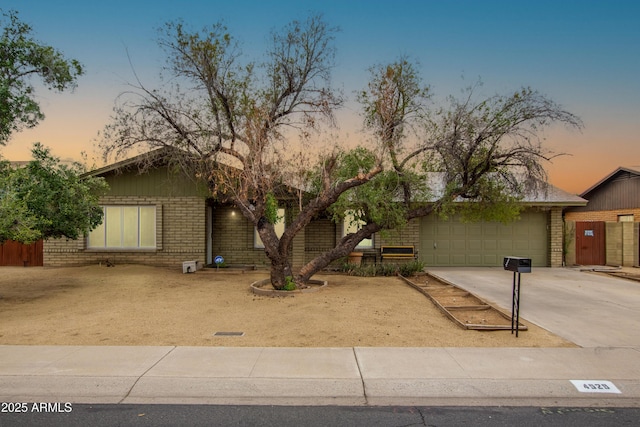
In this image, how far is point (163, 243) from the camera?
52.2ft

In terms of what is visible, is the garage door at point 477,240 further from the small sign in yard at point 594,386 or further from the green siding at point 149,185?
the small sign in yard at point 594,386

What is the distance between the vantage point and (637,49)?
1371cm

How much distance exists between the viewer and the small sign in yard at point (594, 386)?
4929 millimetres

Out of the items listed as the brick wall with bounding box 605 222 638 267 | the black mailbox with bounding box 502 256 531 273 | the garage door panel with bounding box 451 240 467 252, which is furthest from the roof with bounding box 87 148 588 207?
the black mailbox with bounding box 502 256 531 273

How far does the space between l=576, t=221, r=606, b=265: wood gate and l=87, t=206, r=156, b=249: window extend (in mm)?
17171

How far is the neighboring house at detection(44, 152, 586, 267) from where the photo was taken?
1589cm

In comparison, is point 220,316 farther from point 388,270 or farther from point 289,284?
point 388,270

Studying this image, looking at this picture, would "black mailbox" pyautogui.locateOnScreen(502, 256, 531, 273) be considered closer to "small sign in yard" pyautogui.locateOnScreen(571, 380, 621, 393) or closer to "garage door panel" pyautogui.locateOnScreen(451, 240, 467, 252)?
"small sign in yard" pyautogui.locateOnScreen(571, 380, 621, 393)

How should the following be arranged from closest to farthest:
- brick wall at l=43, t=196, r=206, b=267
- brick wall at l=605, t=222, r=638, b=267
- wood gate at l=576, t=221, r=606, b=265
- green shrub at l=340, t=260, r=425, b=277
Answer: green shrub at l=340, t=260, r=425, b=277, brick wall at l=43, t=196, r=206, b=267, brick wall at l=605, t=222, r=638, b=267, wood gate at l=576, t=221, r=606, b=265

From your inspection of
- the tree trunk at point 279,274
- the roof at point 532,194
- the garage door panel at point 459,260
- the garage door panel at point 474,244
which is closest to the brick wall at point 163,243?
the roof at point 532,194

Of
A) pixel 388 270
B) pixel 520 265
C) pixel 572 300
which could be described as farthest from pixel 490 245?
pixel 520 265

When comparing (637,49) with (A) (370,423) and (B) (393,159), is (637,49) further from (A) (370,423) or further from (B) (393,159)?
(A) (370,423)

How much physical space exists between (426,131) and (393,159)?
3.82 feet

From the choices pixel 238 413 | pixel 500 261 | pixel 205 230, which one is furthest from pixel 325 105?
pixel 500 261
